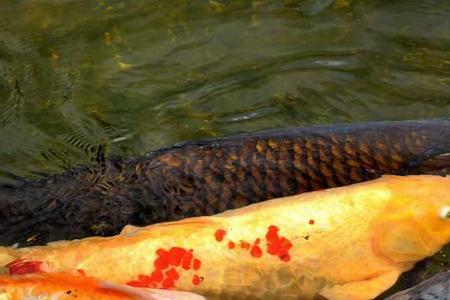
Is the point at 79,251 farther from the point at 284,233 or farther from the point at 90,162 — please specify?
the point at 90,162

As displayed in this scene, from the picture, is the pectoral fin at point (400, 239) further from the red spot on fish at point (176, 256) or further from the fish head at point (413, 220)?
the red spot on fish at point (176, 256)

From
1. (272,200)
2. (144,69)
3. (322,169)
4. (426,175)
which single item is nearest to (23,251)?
(272,200)

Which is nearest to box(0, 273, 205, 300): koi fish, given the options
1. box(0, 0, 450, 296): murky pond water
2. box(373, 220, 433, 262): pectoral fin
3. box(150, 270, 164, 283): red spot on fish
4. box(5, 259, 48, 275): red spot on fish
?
box(5, 259, 48, 275): red spot on fish

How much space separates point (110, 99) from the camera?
612 centimetres

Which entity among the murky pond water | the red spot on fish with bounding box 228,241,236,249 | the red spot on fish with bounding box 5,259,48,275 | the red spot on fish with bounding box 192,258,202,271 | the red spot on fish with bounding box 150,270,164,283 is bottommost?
the murky pond water

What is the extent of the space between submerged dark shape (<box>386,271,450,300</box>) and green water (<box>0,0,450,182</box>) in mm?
2011

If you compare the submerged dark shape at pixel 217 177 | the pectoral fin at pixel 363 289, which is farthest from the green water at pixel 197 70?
the pectoral fin at pixel 363 289

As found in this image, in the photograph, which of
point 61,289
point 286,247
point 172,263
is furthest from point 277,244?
point 61,289

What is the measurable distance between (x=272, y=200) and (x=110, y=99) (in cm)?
221

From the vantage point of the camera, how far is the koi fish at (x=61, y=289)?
3693 mm

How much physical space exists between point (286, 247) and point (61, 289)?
981mm

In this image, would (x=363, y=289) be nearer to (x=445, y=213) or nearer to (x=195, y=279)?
(x=445, y=213)

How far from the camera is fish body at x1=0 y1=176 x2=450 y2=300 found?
160 inches

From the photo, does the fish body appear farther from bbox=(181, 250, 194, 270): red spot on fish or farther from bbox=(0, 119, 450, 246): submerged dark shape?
bbox=(0, 119, 450, 246): submerged dark shape
